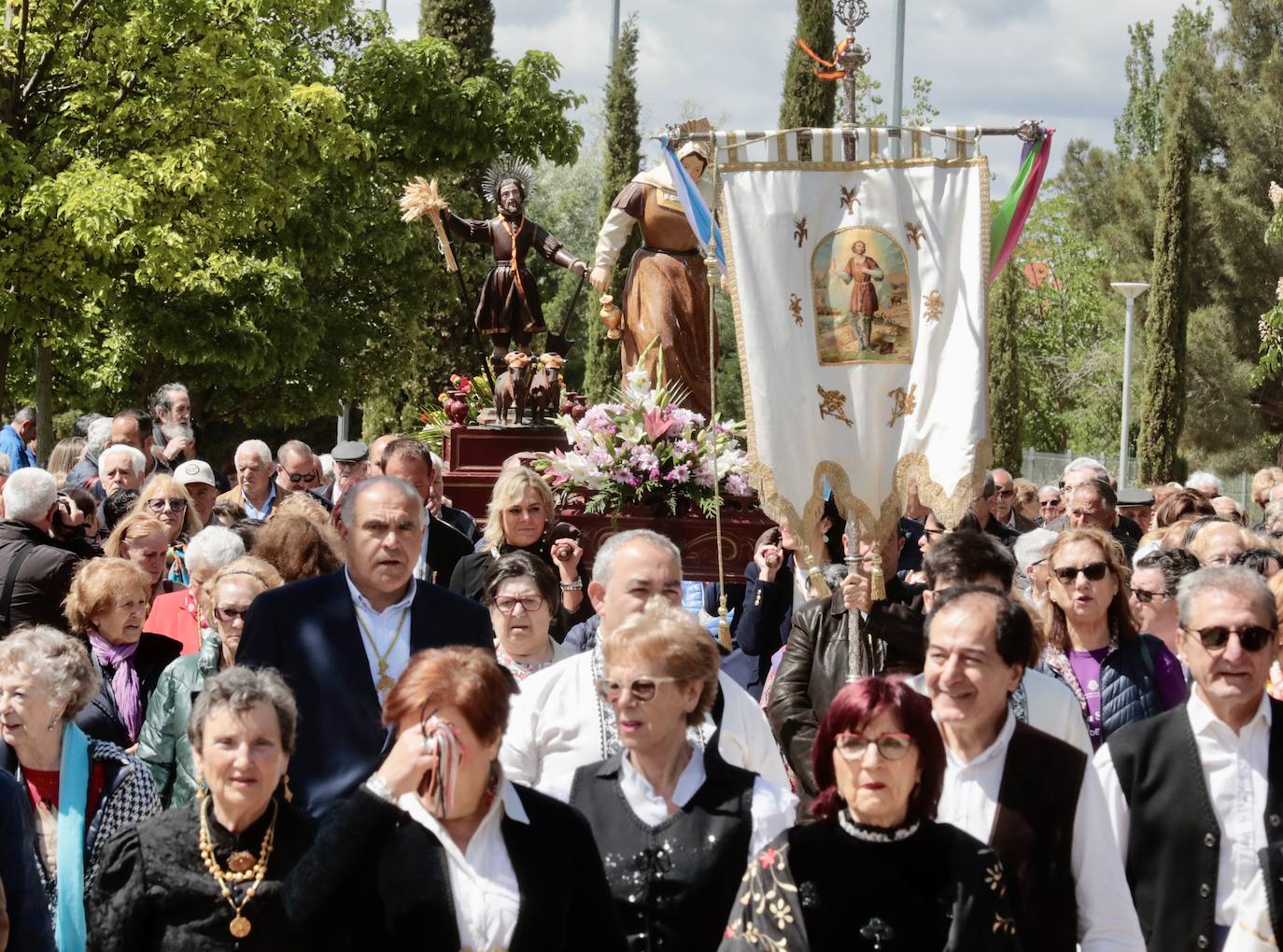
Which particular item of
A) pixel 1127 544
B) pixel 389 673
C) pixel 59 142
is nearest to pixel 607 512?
pixel 1127 544

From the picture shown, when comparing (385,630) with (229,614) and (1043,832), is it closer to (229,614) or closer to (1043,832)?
(229,614)

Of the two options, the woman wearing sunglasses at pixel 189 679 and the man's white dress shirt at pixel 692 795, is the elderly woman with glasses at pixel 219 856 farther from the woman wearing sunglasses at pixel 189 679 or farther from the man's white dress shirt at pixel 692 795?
the woman wearing sunglasses at pixel 189 679

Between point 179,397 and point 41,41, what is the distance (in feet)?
16.9

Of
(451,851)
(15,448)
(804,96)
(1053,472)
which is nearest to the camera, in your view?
(451,851)

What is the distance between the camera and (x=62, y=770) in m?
4.99

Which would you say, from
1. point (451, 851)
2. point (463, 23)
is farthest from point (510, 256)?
point (463, 23)

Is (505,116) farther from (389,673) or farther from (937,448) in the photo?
(389,673)

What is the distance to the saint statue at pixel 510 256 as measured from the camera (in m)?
14.3

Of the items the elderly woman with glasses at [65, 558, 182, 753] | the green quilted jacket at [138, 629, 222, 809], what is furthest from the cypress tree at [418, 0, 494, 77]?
the green quilted jacket at [138, 629, 222, 809]

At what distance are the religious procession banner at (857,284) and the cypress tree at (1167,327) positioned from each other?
25387 mm

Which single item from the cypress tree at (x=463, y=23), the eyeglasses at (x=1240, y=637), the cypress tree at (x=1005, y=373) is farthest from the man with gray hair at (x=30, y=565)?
the cypress tree at (x=1005, y=373)

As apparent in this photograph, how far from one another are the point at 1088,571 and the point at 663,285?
26.5ft

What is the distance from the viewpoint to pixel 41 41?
15.6 metres

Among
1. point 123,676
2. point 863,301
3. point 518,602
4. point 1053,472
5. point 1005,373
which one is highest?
point 863,301
